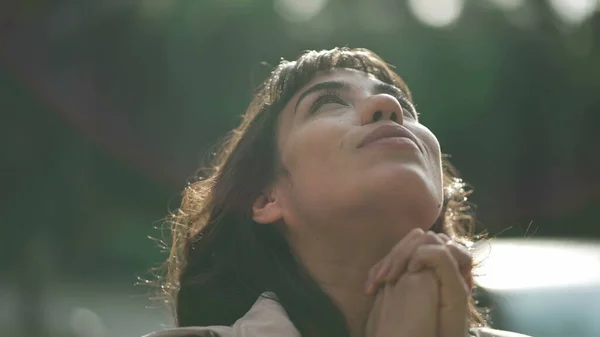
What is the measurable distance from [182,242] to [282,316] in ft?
2.42

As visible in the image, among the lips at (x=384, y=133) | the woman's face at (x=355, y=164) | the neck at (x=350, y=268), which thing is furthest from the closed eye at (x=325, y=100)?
the neck at (x=350, y=268)

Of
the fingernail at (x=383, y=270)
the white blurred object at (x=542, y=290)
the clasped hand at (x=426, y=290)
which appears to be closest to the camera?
the clasped hand at (x=426, y=290)

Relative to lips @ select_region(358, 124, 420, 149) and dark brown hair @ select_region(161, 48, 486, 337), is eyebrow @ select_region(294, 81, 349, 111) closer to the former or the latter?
dark brown hair @ select_region(161, 48, 486, 337)

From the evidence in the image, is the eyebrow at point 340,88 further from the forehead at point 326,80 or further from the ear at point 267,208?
the ear at point 267,208

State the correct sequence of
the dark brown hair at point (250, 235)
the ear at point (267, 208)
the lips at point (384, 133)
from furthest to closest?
the ear at point (267, 208) → the dark brown hair at point (250, 235) → the lips at point (384, 133)

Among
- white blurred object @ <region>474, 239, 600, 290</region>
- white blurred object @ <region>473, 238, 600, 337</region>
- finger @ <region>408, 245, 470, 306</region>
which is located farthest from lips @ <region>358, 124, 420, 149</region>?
white blurred object @ <region>474, 239, 600, 290</region>

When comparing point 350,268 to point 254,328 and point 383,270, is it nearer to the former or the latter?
point 383,270

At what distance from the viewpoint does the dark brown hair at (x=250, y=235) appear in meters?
2.55

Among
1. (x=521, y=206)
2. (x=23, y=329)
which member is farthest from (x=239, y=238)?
(x=521, y=206)

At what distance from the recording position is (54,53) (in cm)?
1745

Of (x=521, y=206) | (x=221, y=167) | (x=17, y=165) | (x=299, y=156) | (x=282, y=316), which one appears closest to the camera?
(x=282, y=316)

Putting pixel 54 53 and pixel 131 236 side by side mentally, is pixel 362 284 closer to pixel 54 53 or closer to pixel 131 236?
pixel 54 53

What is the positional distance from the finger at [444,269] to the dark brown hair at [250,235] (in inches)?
15.0

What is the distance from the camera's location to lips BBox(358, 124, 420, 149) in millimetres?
2428
